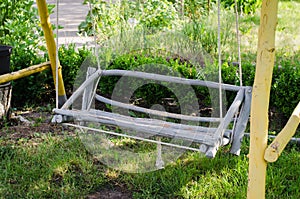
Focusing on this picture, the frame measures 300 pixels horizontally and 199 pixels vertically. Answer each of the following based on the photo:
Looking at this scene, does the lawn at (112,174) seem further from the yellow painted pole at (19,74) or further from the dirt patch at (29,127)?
the yellow painted pole at (19,74)

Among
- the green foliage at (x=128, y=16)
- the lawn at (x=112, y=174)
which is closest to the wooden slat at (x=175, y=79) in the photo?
the lawn at (x=112, y=174)

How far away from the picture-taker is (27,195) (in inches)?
124

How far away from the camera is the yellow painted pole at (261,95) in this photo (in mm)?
2154

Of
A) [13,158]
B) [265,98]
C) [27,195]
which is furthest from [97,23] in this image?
[265,98]

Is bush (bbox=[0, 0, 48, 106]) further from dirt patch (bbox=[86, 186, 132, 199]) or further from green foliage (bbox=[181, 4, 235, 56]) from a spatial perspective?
dirt patch (bbox=[86, 186, 132, 199])

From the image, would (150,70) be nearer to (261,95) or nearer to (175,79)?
(175,79)

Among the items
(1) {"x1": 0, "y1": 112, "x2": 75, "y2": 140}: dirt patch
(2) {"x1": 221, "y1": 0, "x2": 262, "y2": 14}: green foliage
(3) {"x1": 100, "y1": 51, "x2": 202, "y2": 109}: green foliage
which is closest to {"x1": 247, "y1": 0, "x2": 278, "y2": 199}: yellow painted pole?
(3) {"x1": 100, "y1": 51, "x2": 202, "y2": 109}: green foliage

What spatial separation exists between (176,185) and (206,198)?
0.25 metres

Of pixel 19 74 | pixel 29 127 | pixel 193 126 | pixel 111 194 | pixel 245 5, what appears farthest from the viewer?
pixel 245 5

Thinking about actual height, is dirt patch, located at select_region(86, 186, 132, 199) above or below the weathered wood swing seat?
below

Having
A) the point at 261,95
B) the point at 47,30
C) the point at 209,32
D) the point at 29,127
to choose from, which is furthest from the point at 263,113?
the point at 209,32

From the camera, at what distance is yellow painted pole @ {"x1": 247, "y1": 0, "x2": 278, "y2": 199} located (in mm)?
2154

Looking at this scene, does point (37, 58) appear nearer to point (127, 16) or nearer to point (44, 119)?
point (44, 119)

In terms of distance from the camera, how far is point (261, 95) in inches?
88.3
